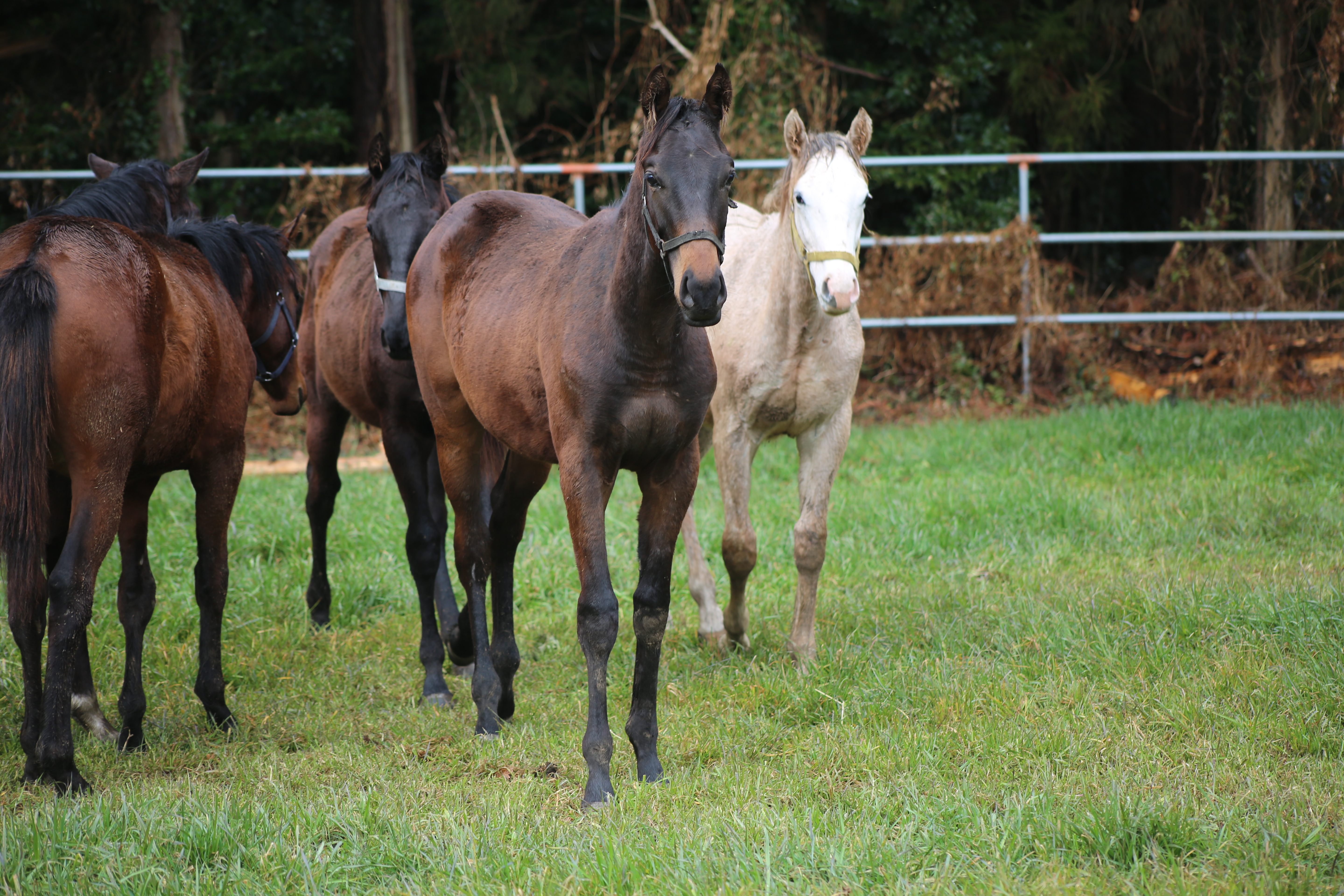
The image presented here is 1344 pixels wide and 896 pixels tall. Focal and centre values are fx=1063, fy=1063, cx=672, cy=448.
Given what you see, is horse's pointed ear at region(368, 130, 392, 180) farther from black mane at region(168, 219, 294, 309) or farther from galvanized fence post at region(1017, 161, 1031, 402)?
galvanized fence post at region(1017, 161, 1031, 402)

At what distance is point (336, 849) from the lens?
2721mm

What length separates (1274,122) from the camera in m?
10.7

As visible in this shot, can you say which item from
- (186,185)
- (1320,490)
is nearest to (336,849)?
(186,185)

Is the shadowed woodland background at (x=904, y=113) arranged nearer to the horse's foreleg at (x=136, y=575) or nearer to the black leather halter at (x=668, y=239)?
the horse's foreleg at (x=136, y=575)

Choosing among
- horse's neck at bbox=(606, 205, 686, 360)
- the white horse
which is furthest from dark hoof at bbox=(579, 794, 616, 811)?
the white horse

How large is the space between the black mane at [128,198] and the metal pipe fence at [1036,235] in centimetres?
439

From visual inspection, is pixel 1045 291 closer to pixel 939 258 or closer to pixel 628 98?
pixel 939 258

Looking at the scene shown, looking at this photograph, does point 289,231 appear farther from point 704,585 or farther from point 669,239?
point 669,239

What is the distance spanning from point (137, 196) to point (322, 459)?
1652 mm

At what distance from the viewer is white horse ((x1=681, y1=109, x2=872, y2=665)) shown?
4.45 metres

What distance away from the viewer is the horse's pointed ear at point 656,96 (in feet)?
10.1

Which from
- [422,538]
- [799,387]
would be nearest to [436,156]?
[422,538]

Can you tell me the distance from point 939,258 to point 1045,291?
102 cm

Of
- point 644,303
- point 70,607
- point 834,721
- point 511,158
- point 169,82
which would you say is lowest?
point 834,721
